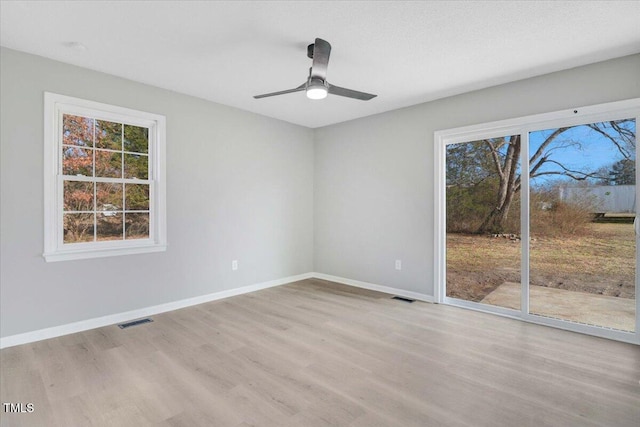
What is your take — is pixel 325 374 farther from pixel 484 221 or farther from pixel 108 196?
pixel 108 196

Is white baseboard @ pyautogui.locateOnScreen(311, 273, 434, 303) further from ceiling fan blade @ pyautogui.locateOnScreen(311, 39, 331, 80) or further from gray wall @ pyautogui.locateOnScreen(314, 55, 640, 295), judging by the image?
Answer: ceiling fan blade @ pyautogui.locateOnScreen(311, 39, 331, 80)

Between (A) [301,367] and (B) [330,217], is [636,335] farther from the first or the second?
(B) [330,217]

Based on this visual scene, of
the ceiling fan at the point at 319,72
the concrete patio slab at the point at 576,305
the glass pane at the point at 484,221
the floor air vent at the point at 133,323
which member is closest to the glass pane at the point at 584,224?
the concrete patio slab at the point at 576,305

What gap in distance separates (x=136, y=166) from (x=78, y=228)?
0.86 m

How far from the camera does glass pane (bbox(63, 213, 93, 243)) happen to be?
315 centimetres

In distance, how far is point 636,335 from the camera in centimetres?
286

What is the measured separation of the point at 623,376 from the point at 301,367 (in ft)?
7.50

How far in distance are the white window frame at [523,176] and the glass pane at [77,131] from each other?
386 centimetres

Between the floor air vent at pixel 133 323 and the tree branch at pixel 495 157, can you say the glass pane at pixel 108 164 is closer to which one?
the floor air vent at pixel 133 323

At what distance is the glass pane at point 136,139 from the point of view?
3.55 m

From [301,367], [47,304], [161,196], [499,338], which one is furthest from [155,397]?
[499,338]

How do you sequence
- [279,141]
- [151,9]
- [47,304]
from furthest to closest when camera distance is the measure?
[279,141], [47,304], [151,9]

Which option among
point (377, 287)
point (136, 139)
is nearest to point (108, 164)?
point (136, 139)

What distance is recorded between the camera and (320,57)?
7.95 ft
